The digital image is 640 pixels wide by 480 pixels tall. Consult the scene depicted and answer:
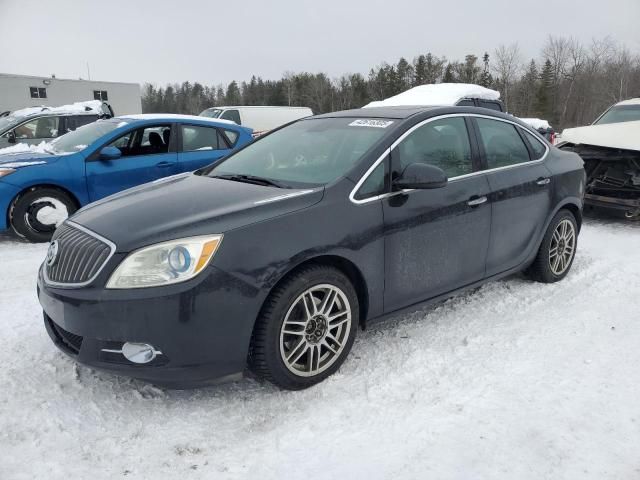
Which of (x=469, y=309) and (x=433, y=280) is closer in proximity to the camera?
(x=433, y=280)

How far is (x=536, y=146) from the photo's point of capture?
4.50 m

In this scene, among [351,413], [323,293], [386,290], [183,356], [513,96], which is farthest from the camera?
[513,96]

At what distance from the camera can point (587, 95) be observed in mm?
49469

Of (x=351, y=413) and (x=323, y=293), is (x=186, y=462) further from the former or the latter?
(x=323, y=293)

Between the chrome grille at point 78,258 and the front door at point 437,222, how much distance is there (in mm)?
1624

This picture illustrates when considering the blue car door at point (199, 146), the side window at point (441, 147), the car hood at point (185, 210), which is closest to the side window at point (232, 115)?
the blue car door at point (199, 146)

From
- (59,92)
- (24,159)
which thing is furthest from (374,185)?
(59,92)

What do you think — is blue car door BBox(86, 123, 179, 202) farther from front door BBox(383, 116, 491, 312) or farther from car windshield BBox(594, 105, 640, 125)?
car windshield BBox(594, 105, 640, 125)

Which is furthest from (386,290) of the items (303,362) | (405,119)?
(405,119)

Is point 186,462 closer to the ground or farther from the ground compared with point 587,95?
closer to the ground

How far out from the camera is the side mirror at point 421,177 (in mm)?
3127

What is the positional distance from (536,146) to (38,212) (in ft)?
18.4

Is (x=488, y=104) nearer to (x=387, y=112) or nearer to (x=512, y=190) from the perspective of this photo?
(x=512, y=190)

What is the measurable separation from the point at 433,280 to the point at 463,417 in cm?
103
